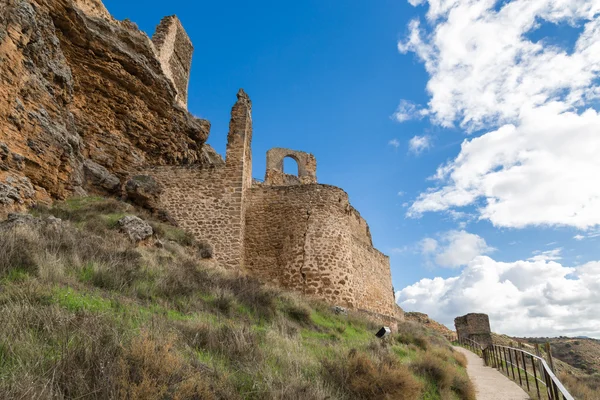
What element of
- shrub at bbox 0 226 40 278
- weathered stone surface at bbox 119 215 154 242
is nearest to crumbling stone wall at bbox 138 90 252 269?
weathered stone surface at bbox 119 215 154 242

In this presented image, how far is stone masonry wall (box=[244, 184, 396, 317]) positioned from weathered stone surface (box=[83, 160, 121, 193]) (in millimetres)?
5004

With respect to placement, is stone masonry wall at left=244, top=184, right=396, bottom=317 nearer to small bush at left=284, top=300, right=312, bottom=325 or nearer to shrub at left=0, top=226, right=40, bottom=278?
small bush at left=284, top=300, right=312, bottom=325

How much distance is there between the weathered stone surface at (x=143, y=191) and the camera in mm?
13305

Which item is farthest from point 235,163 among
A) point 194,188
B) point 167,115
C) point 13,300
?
point 13,300

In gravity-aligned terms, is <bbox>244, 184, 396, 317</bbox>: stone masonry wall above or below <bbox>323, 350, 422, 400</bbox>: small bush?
above

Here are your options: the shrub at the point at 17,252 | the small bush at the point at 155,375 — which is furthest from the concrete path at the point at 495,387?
the shrub at the point at 17,252

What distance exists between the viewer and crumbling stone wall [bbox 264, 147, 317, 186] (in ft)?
94.8

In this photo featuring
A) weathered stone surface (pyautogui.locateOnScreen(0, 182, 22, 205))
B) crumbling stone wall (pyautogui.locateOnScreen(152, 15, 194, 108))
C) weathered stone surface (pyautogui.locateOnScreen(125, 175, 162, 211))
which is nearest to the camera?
weathered stone surface (pyautogui.locateOnScreen(0, 182, 22, 205))

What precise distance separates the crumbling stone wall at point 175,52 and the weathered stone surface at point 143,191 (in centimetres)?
909

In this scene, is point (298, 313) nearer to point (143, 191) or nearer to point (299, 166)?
point (143, 191)

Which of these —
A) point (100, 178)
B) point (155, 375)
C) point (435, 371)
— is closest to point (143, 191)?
point (100, 178)

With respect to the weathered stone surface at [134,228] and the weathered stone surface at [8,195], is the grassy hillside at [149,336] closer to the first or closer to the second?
the weathered stone surface at [134,228]

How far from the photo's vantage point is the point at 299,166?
3075cm

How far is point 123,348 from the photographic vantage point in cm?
296
